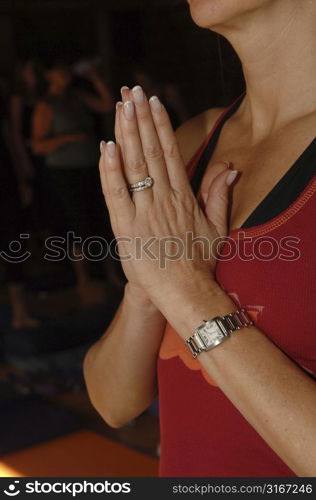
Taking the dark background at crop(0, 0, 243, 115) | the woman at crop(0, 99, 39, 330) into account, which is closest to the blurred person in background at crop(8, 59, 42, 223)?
the woman at crop(0, 99, 39, 330)

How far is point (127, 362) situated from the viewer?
1.22 m

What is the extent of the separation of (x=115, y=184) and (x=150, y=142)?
0.07 metres

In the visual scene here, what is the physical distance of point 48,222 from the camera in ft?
15.8

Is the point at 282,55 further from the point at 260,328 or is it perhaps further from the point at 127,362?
the point at 127,362

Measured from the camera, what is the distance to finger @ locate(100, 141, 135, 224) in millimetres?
1043

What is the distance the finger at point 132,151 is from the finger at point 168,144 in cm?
3

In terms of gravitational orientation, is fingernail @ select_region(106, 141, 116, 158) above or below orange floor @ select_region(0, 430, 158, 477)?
above

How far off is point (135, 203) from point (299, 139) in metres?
0.25

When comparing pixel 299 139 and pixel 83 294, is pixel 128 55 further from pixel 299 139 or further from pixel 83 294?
pixel 299 139

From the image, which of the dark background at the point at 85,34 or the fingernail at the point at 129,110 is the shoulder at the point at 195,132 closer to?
the fingernail at the point at 129,110

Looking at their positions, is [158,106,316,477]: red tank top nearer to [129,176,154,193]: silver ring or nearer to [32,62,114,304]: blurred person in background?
[129,176,154,193]: silver ring

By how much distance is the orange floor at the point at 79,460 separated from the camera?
277 cm

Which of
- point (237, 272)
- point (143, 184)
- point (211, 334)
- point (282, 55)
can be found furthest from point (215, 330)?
point (282, 55)

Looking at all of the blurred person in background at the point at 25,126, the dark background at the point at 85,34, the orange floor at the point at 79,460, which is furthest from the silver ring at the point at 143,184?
the dark background at the point at 85,34
